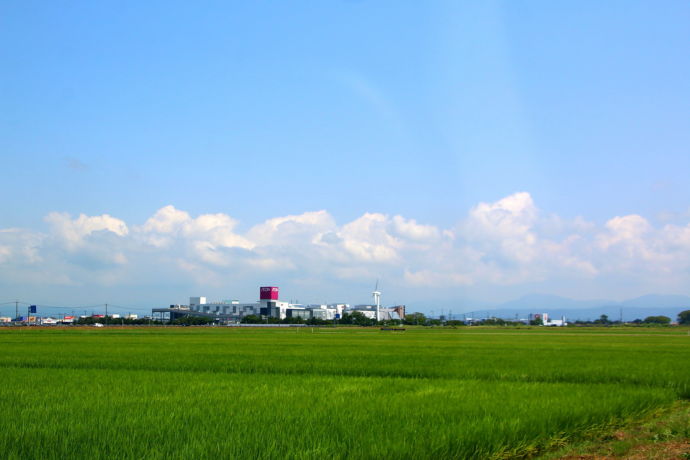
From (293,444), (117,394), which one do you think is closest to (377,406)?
(293,444)

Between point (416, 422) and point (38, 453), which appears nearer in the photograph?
point (38, 453)

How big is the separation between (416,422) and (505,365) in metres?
15.7

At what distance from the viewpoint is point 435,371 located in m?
21.9

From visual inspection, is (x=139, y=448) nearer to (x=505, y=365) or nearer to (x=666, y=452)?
(x=666, y=452)

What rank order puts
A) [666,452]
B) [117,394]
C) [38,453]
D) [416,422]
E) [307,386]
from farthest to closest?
[307,386] → [117,394] → [416,422] → [666,452] → [38,453]

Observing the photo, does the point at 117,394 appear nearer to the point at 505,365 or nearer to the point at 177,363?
the point at 177,363

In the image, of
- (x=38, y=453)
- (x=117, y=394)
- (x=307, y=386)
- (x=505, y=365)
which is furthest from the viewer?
(x=505, y=365)

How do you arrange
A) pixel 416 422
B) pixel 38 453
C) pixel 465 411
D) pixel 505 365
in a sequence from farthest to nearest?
pixel 505 365 < pixel 465 411 < pixel 416 422 < pixel 38 453

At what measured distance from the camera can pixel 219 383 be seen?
16453 millimetres

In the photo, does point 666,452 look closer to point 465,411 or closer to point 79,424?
point 465,411

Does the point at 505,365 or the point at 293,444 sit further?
the point at 505,365

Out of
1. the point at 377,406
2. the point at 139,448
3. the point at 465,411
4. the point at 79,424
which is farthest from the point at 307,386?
the point at 139,448

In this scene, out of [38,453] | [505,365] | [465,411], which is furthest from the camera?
[505,365]

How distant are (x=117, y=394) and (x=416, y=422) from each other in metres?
7.26
